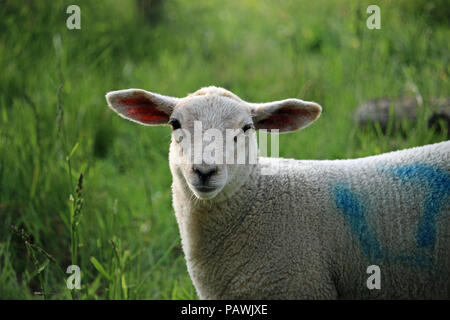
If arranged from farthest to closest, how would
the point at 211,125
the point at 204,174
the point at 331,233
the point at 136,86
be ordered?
the point at 136,86 < the point at 331,233 < the point at 211,125 < the point at 204,174

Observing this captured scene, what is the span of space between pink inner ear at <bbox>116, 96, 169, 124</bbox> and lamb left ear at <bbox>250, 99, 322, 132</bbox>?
476mm

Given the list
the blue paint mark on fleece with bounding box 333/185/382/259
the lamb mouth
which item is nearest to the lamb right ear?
the lamb mouth

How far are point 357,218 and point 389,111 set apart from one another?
1862mm

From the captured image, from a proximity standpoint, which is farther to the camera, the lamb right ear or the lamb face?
the lamb right ear

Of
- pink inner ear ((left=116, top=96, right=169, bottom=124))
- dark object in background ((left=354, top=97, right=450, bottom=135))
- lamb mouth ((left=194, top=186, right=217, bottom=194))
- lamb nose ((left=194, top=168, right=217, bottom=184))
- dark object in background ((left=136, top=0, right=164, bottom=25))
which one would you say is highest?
dark object in background ((left=136, top=0, right=164, bottom=25))

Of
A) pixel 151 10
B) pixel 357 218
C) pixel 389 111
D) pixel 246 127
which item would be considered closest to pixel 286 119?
pixel 246 127

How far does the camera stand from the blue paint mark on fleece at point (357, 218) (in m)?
2.19

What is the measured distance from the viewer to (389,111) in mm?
3824

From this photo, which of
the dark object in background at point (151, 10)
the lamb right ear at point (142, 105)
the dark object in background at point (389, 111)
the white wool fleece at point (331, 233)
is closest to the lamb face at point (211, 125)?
the lamb right ear at point (142, 105)

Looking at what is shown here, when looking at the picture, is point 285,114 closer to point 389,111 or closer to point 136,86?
point 389,111

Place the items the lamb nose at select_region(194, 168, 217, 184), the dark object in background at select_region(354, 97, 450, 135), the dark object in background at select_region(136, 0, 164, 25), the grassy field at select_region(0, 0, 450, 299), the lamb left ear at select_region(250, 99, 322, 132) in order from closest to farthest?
1. the lamb nose at select_region(194, 168, 217, 184)
2. the lamb left ear at select_region(250, 99, 322, 132)
3. the grassy field at select_region(0, 0, 450, 299)
4. the dark object in background at select_region(354, 97, 450, 135)
5. the dark object in background at select_region(136, 0, 164, 25)

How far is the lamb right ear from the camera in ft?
7.63

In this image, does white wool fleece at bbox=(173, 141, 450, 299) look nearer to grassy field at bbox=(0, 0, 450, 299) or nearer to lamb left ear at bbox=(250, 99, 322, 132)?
lamb left ear at bbox=(250, 99, 322, 132)
